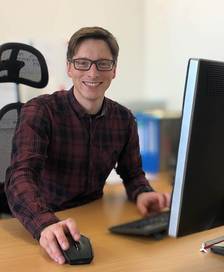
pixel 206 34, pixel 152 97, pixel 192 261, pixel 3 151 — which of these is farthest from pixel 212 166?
pixel 152 97

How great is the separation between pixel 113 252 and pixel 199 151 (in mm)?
405

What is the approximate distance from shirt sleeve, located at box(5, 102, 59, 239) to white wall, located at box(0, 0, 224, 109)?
3.17 feet

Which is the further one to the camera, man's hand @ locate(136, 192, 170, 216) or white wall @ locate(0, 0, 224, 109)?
white wall @ locate(0, 0, 224, 109)

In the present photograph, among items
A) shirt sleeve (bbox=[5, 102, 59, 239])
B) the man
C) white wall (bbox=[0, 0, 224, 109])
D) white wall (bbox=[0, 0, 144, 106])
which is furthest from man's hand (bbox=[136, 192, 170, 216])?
white wall (bbox=[0, 0, 144, 106])

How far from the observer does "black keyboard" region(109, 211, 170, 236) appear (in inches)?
46.5

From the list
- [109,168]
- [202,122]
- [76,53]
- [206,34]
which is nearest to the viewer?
[202,122]

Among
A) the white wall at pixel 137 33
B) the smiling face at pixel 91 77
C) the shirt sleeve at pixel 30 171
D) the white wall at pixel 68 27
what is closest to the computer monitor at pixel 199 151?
the shirt sleeve at pixel 30 171

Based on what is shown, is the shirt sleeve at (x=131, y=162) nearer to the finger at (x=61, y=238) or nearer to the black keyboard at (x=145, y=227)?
the black keyboard at (x=145, y=227)

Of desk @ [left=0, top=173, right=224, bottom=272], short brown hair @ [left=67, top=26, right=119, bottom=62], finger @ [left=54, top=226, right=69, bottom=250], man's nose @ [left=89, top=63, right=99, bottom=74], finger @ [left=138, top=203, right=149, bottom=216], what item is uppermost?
short brown hair @ [left=67, top=26, right=119, bottom=62]

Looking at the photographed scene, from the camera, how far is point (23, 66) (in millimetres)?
1736

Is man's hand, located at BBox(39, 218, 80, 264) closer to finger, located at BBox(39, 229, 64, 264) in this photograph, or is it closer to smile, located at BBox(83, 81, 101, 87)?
finger, located at BBox(39, 229, 64, 264)

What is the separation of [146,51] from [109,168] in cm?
131

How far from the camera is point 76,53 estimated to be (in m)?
1.49

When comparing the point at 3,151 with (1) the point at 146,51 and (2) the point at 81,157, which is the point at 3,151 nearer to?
(2) the point at 81,157
